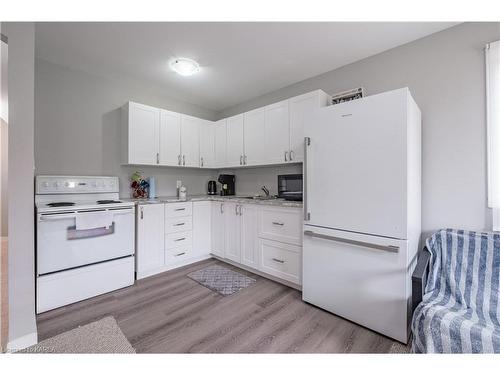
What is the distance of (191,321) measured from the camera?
68.6 inches

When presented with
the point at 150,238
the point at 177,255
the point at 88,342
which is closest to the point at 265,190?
the point at 177,255

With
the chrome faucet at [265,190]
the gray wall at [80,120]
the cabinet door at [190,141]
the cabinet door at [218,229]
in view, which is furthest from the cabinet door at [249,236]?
the gray wall at [80,120]

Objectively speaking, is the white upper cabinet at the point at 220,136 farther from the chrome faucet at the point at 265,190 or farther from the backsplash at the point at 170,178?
the chrome faucet at the point at 265,190

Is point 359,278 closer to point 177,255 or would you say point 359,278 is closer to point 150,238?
point 177,255

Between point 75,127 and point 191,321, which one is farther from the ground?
point 75,127

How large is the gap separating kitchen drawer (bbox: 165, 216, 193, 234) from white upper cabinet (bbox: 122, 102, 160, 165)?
813mm

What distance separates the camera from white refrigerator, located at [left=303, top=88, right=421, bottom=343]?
1.50 meters

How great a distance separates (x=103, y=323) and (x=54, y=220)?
3.20ft

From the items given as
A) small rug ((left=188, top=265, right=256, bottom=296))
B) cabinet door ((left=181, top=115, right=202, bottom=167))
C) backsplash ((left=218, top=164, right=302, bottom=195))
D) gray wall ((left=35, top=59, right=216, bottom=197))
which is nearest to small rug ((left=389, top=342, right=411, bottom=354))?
small rug ((left=188, top=265, right=256, bottom=296))

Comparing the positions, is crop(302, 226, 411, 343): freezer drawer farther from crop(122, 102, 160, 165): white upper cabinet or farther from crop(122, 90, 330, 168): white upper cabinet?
crop(122, 102, 160, 165): white upper cabinet

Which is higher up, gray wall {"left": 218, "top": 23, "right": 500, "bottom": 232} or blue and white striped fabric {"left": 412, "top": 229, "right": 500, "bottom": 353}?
gray wall {"left": 218, "top": 23, "right": 500, "bottom": 232}
